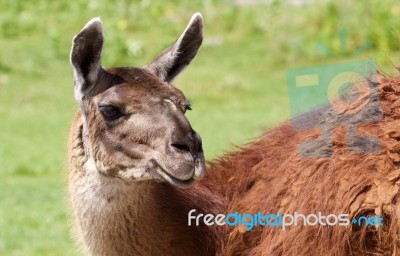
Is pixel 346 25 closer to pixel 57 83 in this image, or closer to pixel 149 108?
pixel 57 83

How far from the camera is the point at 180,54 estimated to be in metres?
5.11

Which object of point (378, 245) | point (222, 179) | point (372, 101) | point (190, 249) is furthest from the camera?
point (222, 179)

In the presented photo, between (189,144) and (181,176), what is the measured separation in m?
0.16

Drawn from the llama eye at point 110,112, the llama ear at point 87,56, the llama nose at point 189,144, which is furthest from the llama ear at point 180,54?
the llama nose at point 189,144

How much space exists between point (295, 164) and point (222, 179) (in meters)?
0.72

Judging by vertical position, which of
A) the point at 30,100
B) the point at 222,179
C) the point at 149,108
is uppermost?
the point at 30,100

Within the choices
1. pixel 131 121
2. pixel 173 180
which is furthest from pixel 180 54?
pixel 173 180

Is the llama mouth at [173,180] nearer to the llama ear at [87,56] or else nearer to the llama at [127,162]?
the llama at [127,162]

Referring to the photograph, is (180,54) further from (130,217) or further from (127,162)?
(130,217)

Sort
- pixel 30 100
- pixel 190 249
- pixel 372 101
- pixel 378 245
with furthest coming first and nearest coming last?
pixel 30 100, pixel 190 249, pixel 372 101, pixel 378 245

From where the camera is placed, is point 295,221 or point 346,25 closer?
point 295,221

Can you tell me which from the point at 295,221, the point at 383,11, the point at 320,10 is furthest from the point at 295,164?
the point at 320,10

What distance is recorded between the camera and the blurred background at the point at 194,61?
45.0 feet

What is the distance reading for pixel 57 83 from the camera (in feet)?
56.0
